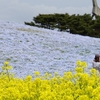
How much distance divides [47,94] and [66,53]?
16035 mm

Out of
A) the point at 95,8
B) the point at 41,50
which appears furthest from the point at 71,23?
the point at 41,50

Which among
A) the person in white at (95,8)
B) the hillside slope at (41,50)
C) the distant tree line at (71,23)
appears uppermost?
the person in white at (95,8)

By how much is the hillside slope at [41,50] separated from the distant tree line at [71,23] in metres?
12.8

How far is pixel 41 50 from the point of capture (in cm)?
2161

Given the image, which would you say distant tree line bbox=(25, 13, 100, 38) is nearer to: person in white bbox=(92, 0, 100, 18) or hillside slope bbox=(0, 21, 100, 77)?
person in white bbox=(92, 0, 100, 18)

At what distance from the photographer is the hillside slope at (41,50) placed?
17.6 metres

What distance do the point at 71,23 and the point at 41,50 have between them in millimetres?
19742

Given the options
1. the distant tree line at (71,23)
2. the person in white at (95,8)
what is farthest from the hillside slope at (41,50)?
the distant tree line at (71,23)

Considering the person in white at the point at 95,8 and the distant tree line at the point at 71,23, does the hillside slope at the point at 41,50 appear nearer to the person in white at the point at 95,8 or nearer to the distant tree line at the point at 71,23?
the person in white at the point at 95,8

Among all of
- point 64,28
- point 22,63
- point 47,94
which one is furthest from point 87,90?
point 64,28

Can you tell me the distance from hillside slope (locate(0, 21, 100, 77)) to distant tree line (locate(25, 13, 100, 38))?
12.8 meters

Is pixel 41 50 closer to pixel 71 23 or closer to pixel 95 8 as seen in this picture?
pixel 95 8

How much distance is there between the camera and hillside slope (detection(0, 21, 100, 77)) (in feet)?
57.8

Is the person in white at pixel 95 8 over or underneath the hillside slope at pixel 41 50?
over
